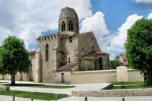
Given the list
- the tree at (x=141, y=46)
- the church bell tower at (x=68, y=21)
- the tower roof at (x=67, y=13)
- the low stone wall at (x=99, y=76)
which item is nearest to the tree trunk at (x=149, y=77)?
the tree at (x=141, y=46)

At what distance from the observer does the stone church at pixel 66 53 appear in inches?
1389

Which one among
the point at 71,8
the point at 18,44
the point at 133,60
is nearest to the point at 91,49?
the point at 71,8

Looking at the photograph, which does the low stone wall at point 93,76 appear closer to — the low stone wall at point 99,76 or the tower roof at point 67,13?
the low stone wall at point 99,76

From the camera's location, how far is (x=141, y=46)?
2006 centimetres

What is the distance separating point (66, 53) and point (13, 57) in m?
13.0

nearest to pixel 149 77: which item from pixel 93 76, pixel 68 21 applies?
pixel 93 76

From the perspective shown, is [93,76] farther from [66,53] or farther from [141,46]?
[141,46]

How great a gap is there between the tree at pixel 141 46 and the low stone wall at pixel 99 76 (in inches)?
295

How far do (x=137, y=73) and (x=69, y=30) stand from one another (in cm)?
2056

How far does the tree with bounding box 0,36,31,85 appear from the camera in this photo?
97.1 ft

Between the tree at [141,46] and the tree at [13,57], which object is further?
the tree at [13,57]

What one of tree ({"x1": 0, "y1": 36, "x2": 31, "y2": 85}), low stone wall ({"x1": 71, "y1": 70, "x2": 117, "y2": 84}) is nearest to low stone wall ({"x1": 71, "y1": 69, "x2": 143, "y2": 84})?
low stone wall ({"x1": 71, "y1": 70, "x2": 117, "y2": 84})

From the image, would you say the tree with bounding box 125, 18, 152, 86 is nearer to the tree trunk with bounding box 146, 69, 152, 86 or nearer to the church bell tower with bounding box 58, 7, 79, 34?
the tree trunk with bounding box 146, 69, 152, 86

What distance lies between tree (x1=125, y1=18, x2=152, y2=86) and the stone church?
14449 millimetres
